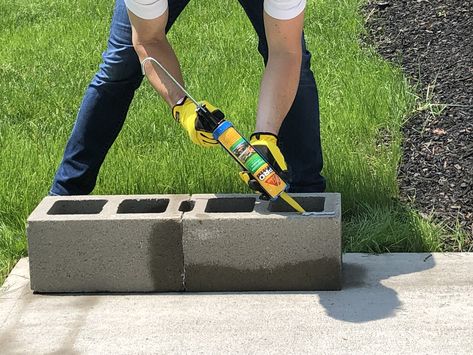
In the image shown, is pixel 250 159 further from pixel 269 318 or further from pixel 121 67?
pixel 121 67

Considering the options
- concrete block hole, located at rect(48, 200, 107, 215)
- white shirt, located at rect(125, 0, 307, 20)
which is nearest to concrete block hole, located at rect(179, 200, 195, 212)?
concrete block hole, located at rect(48, 200, 107, 215)

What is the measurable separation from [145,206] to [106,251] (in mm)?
277

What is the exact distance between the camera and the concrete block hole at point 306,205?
11.7 ft

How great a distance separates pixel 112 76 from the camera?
A: 3.88 meters

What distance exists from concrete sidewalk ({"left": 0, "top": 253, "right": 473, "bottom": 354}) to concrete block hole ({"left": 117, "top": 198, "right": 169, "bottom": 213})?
349mm

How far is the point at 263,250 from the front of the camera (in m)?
3.46

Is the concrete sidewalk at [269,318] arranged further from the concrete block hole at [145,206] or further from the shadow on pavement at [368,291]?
the concrete block hole at [145,206]

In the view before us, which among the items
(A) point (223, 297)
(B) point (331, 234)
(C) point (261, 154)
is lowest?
(A) point (223, 297)

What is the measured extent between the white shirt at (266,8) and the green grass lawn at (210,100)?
1012 mm

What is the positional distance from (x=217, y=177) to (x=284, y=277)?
3.15 ft

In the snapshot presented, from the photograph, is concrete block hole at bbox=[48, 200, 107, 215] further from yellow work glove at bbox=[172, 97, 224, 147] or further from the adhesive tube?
the adhesive tube

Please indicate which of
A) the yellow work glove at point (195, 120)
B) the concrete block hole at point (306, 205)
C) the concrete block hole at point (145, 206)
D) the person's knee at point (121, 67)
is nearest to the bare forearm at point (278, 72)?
the yellow work glove at point (195, 120)

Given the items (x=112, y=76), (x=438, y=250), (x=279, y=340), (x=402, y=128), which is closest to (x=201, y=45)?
(x=402, y=128)

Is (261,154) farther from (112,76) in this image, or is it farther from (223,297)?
(112,76)
